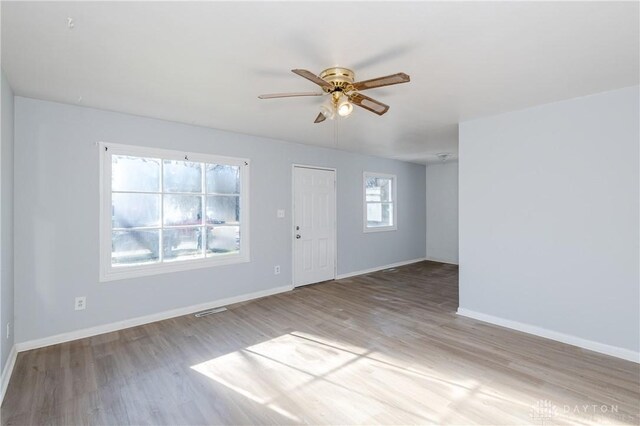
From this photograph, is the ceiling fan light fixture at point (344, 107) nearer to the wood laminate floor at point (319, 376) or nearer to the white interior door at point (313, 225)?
the wood laminate floor at point (319, 376)

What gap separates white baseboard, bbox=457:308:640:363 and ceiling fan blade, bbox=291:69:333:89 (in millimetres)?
3104

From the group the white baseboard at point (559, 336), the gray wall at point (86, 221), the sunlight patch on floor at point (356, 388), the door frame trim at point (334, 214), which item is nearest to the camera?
the sunlight patch on floor at point (356, 388)

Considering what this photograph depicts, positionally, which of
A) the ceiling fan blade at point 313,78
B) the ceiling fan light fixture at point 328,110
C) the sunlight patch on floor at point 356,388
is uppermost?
the ceiling fan blade at point 313,78

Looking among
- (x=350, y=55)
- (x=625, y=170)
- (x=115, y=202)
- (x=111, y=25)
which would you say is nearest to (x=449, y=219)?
(x=625, y=170)

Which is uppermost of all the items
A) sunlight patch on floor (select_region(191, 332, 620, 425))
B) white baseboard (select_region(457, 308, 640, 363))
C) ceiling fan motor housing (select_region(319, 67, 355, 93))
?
ceiling fan motor housing (select_region(319, 67, 355, 93))

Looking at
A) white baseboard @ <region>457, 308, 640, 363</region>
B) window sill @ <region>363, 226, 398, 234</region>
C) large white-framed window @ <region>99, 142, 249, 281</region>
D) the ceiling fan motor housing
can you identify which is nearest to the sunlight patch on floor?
white baseboard @ <region>457, 308, 640, 363</region>

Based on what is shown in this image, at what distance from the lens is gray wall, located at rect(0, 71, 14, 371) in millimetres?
2334

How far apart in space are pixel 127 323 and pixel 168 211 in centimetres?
132

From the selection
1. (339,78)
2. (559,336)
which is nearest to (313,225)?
(339,78)

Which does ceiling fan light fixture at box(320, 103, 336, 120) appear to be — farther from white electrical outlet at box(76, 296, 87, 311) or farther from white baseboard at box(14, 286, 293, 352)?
white electrical outlet at box(76, 296, 87, 311)

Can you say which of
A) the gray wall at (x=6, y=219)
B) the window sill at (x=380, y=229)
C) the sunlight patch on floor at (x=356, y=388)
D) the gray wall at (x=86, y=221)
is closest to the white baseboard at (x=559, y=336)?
the sunlight patch on floor at (x=356, y=388)

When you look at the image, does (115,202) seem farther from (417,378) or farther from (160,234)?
(417,378)

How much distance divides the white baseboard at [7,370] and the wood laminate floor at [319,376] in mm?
50

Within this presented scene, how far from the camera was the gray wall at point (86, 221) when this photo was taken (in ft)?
9.67
